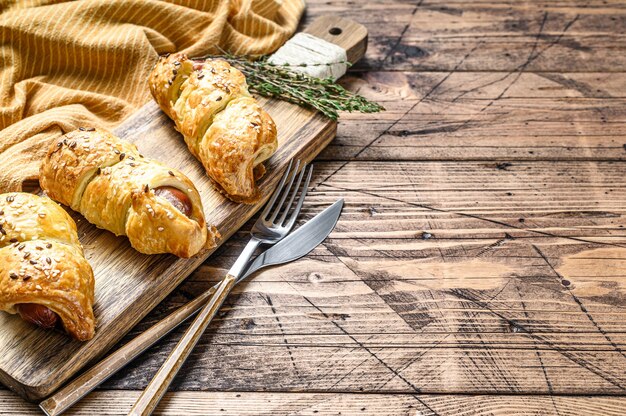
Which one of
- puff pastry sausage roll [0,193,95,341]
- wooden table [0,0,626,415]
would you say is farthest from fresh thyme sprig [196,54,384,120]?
puff pastry sausage roll [0,193,95,341]

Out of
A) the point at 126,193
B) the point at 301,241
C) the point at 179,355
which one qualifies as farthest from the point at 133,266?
the point at 301,241

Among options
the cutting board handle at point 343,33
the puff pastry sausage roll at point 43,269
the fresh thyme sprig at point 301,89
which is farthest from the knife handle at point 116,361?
the cutting board handle at point 343,33

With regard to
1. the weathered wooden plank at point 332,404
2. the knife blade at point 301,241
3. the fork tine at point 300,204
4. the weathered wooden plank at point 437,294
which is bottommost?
the weathered wooden plank at point 332,404

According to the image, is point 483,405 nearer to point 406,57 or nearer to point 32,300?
point 32,300

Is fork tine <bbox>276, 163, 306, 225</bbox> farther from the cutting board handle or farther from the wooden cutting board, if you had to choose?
the cutting board handle

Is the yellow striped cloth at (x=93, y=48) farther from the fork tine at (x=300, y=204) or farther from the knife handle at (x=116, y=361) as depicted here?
the knife handle at (x=116, y=361)

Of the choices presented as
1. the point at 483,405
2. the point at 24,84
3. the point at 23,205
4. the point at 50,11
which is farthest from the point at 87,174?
the point at 483,405
